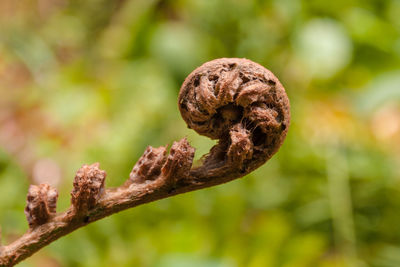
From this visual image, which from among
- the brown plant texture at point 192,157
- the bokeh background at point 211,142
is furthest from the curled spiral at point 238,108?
the bokeh background at point 211,142

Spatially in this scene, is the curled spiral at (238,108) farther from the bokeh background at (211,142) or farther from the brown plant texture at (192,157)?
the bokeh background at (211,142)

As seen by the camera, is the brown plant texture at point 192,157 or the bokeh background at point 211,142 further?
the bokeh background at point 211,142

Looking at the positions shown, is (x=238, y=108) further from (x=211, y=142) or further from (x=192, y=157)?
(x=211, y=142)

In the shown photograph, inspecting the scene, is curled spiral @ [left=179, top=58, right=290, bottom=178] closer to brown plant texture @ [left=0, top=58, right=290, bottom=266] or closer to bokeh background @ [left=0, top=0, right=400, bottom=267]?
brown plant texture @ [left=0, top=58, right=290, bottom=266]

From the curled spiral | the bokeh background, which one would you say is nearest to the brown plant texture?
the curled spiral

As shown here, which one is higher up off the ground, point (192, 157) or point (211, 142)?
point (211, 142)

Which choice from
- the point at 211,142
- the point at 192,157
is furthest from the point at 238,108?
the point at 211,142

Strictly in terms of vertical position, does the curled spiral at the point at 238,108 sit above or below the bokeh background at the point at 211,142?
below
